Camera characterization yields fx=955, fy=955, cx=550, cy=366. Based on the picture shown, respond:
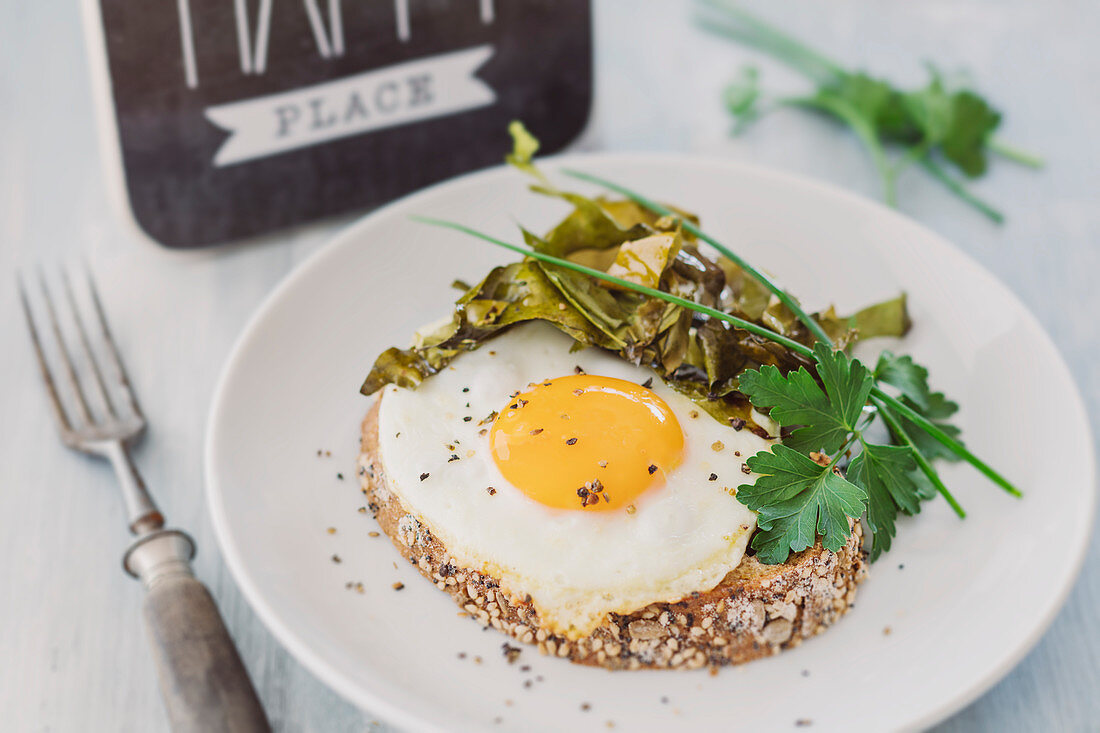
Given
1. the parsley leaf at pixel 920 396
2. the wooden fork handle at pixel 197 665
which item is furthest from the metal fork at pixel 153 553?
the parsley leaf at pixel 920 396

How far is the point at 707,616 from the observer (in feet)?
7.13

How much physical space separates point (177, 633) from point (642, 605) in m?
1.08

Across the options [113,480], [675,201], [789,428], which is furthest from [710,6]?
[113,480]

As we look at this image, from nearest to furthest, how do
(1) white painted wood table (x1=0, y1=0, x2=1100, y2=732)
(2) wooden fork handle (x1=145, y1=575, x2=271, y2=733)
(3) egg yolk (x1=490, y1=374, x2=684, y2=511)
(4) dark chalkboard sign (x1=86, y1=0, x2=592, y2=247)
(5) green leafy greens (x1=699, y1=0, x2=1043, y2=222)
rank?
(2) wooden fork handle (x1=145, y1=575, x2=271, y2=733) → (3) egg yolk (x1=490, y1=374, x2=684, y2=511) → (1) white painted wood table (x1=0, y1=0, x2=1100, y2=732) → (4) dark chalkboard sign (x1=86, y1=0, x2=592, y2=247) → (5) green leafy greens (x1=699, y1=0, x2=1043, y2=222)

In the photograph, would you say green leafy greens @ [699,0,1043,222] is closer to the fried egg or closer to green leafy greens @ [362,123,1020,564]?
green leafy greens @ [362,123,1020,564]

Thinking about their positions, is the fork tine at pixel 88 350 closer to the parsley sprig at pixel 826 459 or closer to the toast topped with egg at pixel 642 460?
the toast topped with egg at pixel 642 460

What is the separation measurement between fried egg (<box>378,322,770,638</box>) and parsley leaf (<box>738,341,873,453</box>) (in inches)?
6.0

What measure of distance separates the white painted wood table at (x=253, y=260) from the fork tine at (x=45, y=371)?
118mm

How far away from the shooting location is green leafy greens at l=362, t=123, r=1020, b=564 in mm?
2176

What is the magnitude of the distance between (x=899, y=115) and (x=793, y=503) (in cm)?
247

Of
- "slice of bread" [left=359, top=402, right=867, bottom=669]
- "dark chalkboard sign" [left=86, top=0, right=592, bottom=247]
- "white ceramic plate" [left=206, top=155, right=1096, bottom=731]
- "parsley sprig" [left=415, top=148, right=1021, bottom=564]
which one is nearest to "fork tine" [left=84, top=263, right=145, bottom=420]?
"dark chalkboard sign" [left=86, top=0, right=592, bottom=247]

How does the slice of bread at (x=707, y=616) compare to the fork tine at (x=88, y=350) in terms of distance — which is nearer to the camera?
the slice of bread at (x=707, y=616)

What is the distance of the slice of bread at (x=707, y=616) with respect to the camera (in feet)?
7.09

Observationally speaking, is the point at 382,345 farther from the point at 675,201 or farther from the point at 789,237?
the point at 789,237
